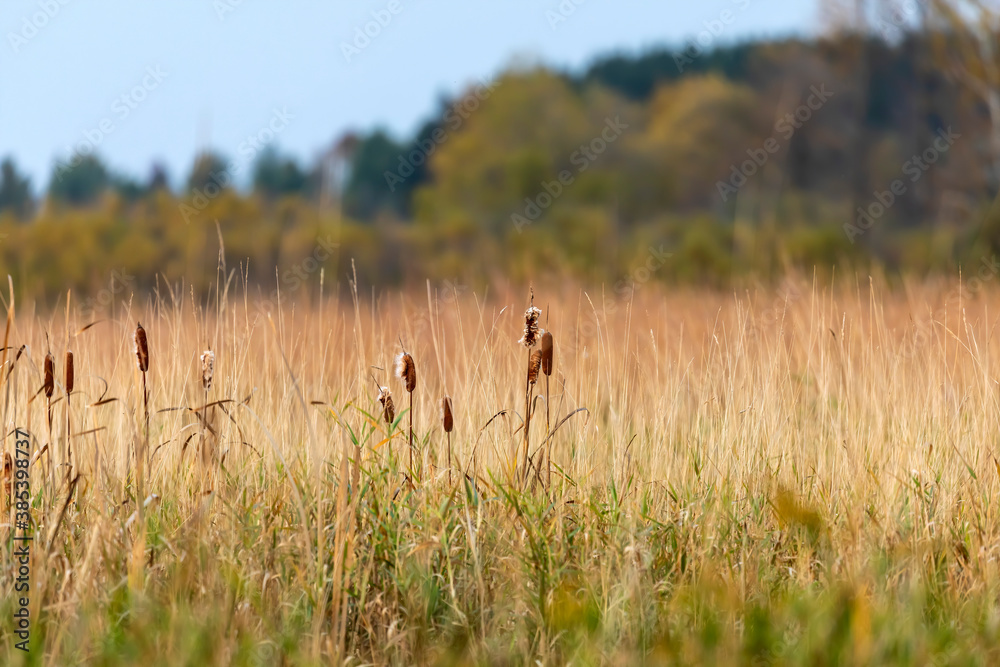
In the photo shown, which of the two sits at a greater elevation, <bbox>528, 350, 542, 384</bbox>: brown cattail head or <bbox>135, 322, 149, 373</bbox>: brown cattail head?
<bbox>135, 322, 149, 373</bbox>: brown cattail head

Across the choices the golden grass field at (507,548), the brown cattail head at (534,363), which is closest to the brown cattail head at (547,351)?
the brown cattail head at (534,363)

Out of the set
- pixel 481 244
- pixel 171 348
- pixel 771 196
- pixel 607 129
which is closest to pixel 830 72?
pixel 771 196

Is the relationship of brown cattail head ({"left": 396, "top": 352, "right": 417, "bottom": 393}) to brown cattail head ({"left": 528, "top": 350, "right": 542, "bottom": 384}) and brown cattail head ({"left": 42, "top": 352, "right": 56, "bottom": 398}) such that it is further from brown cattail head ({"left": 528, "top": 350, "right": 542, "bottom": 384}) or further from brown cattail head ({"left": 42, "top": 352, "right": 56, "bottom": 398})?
brown cattail head ({"left": 42, "top": 352, "right": 56, "bottom": 398})

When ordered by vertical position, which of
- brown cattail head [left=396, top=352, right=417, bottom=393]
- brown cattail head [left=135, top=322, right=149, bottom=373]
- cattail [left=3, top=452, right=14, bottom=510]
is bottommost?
cattail [left=3, top=452, right=14, bottom=510]

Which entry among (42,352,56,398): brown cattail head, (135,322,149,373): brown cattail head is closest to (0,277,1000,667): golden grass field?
(42,352,56,398): brown cattail head

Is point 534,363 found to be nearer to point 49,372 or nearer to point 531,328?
point 531,328

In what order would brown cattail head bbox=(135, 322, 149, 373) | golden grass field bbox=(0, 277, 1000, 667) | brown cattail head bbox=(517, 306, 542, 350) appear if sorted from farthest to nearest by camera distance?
brown cattail head bbox=(135, 322, 149, 373) < brown cattail head bbox=(517, 306, 542, 350) < golden grass field bbox=(0, 277, 1000, 667)

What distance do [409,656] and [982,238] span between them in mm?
15406

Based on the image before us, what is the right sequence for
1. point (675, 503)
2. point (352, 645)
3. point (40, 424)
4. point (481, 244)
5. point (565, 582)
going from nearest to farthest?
point (352, 645)
point (565, 582)
point (675, 503)
point (40, 424)
point (481, 244)

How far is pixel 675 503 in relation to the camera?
2.77m

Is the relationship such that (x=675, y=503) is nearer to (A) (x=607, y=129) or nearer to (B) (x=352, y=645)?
(B) (x=352, y=645)

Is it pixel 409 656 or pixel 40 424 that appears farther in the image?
pixel 40 424

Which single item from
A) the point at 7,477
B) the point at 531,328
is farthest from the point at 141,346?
the point at 531,328

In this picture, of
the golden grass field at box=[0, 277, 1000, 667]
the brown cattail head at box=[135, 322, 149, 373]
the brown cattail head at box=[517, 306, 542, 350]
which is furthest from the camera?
the brown cattail head at box=[135, 322, 149, 373]
